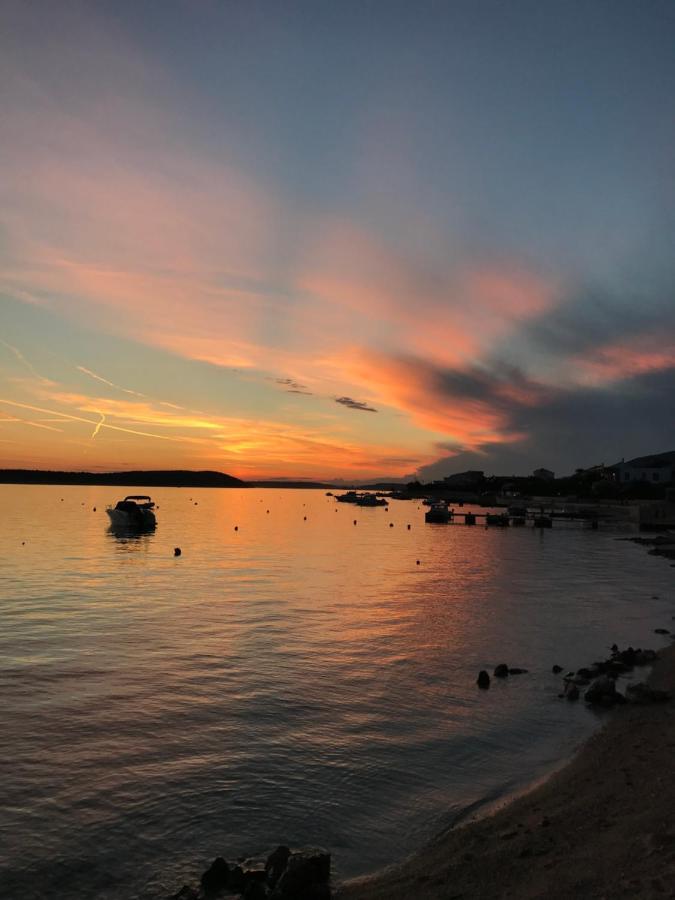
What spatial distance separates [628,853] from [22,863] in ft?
31.0

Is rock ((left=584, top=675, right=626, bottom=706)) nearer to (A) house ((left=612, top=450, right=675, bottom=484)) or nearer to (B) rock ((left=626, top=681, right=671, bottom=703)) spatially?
(B) rock ((left=626, top=681, right=671, bottom=703))

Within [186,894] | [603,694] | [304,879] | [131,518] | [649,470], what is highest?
[649,470]

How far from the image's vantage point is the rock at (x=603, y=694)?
1858cm

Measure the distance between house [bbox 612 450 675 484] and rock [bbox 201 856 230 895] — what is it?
172 m

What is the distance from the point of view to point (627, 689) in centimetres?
1939

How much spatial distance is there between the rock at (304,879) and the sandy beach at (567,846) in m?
0.49

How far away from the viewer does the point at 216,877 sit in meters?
9.61

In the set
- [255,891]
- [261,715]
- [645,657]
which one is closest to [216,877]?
[255,891]

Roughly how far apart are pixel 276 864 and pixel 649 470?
180 m

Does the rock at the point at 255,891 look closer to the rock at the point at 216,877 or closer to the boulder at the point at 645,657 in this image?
the rock at the point at 216,877

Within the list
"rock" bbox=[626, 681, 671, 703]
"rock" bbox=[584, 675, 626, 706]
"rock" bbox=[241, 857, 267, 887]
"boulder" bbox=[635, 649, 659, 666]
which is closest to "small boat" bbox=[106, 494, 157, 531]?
"boulder" bbox=[635, 649, 659, 666]

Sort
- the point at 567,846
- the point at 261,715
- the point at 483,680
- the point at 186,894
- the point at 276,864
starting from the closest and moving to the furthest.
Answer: the point at 186,894 → the point at 567,846 → the point at 276,864 → the point at 261,715 → the point at 483,680

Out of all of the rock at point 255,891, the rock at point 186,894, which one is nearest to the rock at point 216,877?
the rock at point 186,894

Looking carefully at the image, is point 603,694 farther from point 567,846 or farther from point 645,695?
point 567,846
